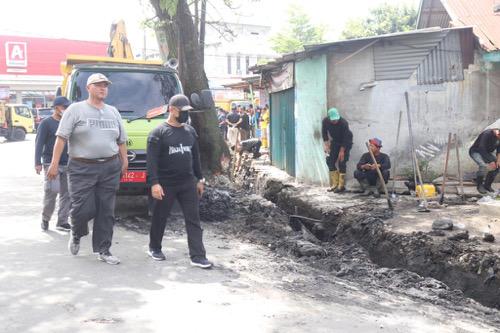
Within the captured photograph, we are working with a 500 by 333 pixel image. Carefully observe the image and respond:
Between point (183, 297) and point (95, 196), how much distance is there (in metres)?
1.68

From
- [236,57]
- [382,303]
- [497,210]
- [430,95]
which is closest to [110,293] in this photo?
[382,303]

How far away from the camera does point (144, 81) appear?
8.86 m

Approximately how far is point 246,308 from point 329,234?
15.8 feet

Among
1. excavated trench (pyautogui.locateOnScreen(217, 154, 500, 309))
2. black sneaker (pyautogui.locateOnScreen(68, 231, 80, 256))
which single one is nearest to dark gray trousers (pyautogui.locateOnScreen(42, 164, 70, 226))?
black sneaker (pyautogui.locateOnScreen(68, 231, 80, 256))

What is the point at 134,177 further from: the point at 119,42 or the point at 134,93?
the point at 119,42

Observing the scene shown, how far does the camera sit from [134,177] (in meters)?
7.86

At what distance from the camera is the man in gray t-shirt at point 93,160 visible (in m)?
5.59

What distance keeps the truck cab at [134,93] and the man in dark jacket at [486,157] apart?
5590 millimetres

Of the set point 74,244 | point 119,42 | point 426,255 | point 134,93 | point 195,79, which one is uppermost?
point 119,42

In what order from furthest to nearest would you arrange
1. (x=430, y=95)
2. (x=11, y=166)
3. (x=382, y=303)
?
(x=11, y=166) → (x=430, y=95) → (x=382, y=303)

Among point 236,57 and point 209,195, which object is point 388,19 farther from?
point 209,195

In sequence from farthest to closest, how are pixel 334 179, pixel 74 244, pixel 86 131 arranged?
pixel 334 179, pixel 74 244, pixel 86 131

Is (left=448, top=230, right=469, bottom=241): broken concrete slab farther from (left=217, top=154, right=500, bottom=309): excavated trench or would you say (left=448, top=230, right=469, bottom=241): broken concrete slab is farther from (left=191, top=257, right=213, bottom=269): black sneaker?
(left=191, top=257, right=213, bottom=269): black sneaker

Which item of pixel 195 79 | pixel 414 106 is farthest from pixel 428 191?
pixel 195 79
